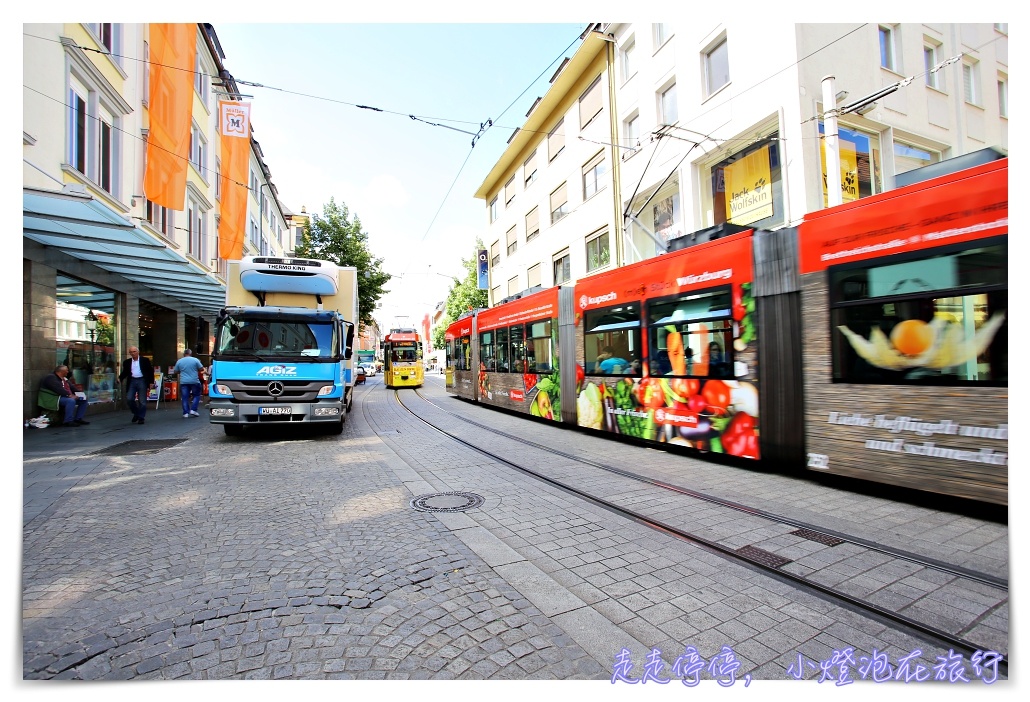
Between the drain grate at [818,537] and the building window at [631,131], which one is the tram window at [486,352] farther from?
the drain grate at [818,537]

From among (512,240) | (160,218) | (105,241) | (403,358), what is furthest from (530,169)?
(105,241)

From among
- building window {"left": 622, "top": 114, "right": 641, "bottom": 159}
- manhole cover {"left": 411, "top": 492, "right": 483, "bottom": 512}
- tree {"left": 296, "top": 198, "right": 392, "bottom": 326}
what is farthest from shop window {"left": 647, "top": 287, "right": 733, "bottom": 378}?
tree {"left": 296, "top": 198, "right": 392, "bottom": 326}

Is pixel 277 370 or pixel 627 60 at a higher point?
pixel 627 60

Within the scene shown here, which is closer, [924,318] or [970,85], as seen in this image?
[924,318]

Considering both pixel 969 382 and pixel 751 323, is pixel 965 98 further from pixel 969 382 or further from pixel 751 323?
pixel 969 382

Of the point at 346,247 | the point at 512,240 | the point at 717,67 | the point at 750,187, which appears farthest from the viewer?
the point at 346,247

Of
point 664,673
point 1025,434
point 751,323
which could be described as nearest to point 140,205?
point 751,323

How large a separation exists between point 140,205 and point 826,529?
1829cm

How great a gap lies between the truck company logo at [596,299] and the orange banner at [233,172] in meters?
13.1

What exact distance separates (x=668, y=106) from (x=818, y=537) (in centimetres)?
1597

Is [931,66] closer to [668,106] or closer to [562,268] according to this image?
[668,106]

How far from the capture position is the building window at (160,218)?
16906mm

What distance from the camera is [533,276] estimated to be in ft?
86.1

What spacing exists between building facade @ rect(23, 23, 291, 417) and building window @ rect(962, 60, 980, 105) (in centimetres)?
1701
